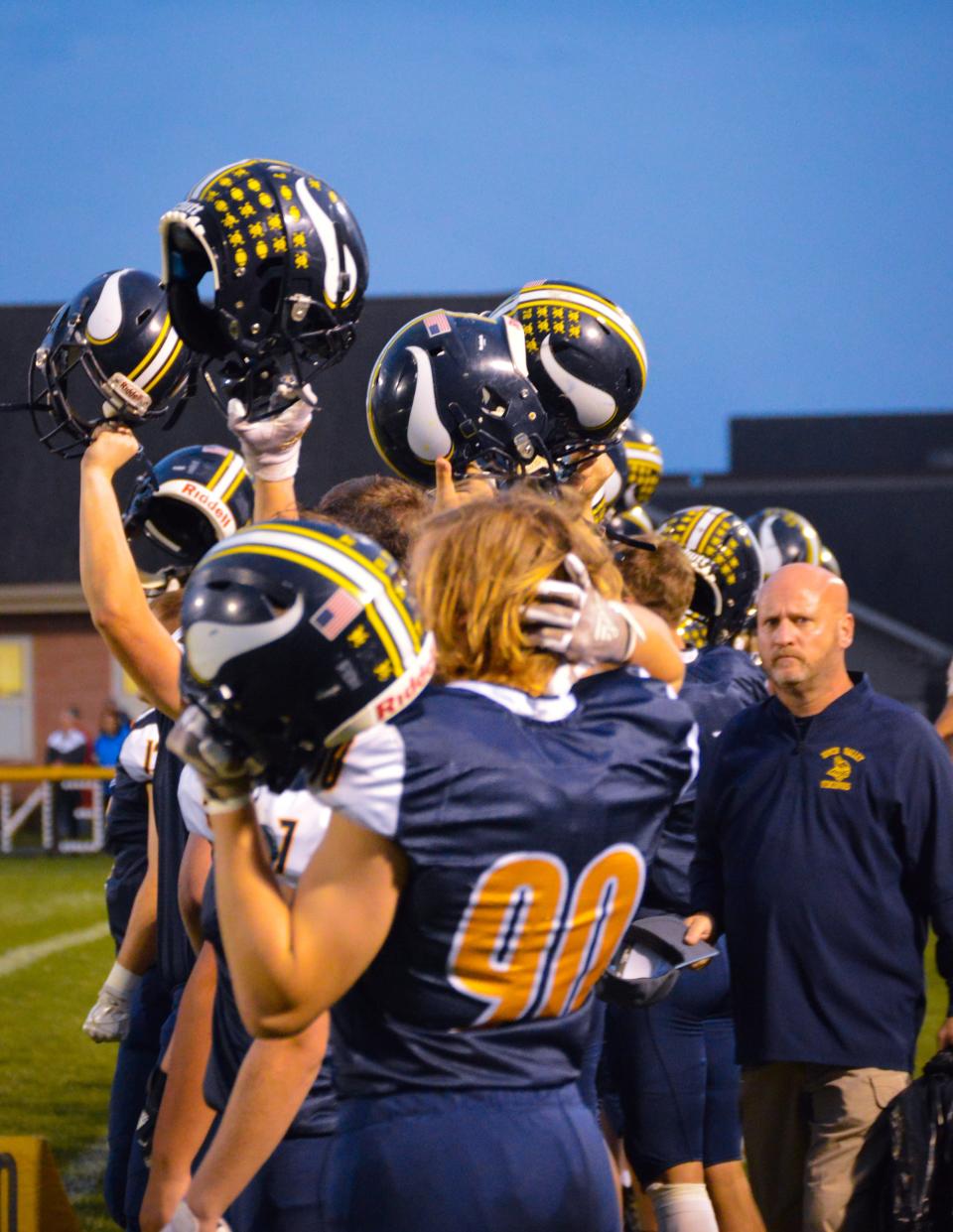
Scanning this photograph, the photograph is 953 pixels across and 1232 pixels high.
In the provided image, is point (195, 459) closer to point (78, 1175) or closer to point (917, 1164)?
point (917, 1164)

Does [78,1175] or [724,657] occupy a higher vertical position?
[724,657]

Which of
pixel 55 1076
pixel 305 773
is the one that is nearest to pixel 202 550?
pixel 305 773

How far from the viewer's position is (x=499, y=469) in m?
3.59

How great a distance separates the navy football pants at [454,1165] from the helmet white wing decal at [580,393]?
216 cm

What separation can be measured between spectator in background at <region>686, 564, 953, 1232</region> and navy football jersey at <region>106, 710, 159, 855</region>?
1553 millimetres

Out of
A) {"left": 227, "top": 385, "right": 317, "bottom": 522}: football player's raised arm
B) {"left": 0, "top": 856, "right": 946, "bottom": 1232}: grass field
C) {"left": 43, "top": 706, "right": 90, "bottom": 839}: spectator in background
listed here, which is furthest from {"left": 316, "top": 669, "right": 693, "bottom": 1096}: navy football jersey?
{"left": 43, "top": 706, "right": 90, "bottom": 839}: spectator in background

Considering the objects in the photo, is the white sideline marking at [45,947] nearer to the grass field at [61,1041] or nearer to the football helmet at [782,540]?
the grass field at [61,1041]

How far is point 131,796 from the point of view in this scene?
4.73 metres

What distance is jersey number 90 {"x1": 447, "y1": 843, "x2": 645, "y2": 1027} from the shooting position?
2244mm

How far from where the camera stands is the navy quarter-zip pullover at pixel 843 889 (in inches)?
172

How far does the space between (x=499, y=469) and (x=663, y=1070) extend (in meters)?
1.73

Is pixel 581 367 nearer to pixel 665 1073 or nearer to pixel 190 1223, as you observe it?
pixel 665 1073

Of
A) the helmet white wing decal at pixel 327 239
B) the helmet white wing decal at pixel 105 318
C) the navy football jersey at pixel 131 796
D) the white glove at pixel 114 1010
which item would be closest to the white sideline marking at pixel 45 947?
the navy football jersey at pixel 131 796

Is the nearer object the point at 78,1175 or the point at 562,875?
the point at 562,875
